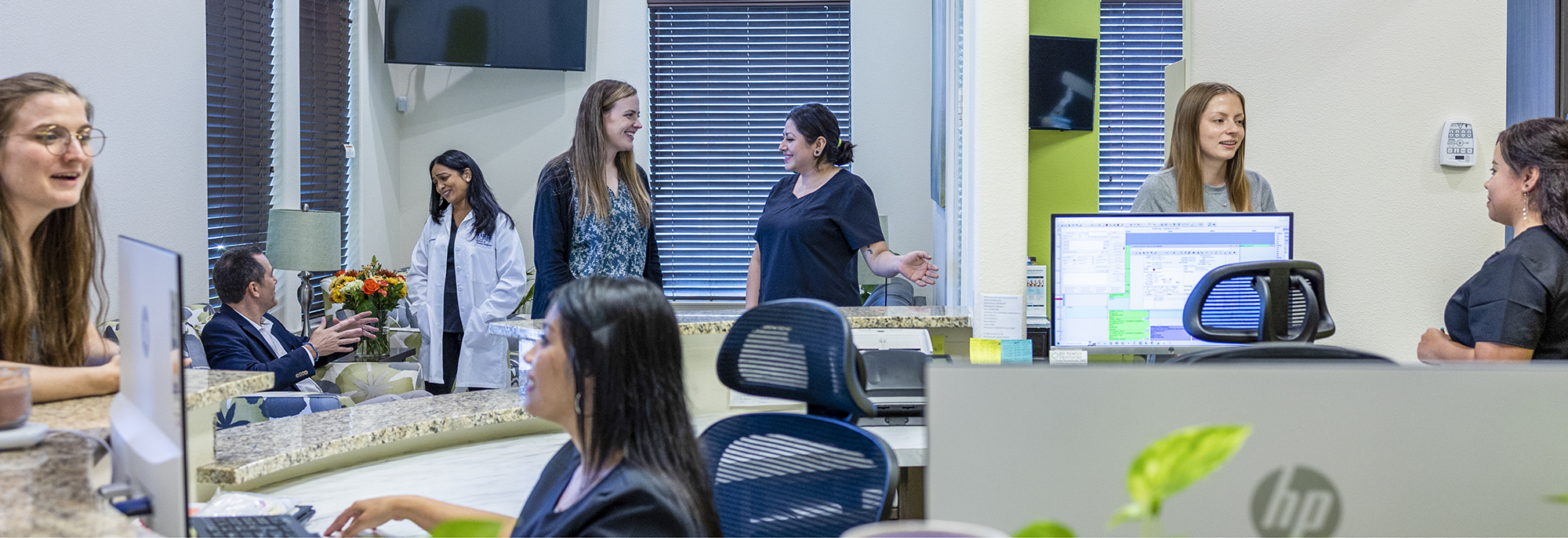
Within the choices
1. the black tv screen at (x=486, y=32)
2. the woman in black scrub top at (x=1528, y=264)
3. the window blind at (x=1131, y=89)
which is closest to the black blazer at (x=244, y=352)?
the black tv screen at (x=486, y=32)

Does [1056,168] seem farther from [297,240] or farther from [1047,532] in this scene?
[1047,532]

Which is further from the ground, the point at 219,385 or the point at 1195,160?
the point at 1195,160

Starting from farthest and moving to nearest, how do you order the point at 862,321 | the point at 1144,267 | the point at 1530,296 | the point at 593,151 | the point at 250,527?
the point at 593,151 < the point at 862,321 < the point at 1144,267 < the point at 1530,296 < the point at 250,527

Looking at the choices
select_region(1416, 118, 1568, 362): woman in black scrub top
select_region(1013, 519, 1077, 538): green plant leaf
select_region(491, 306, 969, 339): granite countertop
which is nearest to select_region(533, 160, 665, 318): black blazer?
select_region(491, 306, 969, 339): granite countertop

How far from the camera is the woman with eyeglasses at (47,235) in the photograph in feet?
5.31

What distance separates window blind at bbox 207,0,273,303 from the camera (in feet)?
14.5

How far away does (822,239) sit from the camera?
333cm

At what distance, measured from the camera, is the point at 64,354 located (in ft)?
5.69

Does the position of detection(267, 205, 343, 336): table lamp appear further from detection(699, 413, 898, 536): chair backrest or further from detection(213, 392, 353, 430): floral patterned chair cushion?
detection(699, 413, 898, 536): chair backrest

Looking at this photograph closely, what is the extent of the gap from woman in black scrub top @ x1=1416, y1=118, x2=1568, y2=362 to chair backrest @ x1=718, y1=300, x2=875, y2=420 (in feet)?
4.92

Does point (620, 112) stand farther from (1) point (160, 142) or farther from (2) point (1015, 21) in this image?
(1) point (160, 142)

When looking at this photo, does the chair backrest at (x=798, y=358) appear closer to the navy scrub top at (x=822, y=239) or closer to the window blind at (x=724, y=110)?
the navy scrub top at (x=822, y=239)

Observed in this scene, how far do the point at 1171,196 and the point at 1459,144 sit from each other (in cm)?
93

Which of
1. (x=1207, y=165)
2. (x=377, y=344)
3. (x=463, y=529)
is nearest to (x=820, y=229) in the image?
(x=1207, y=165)
